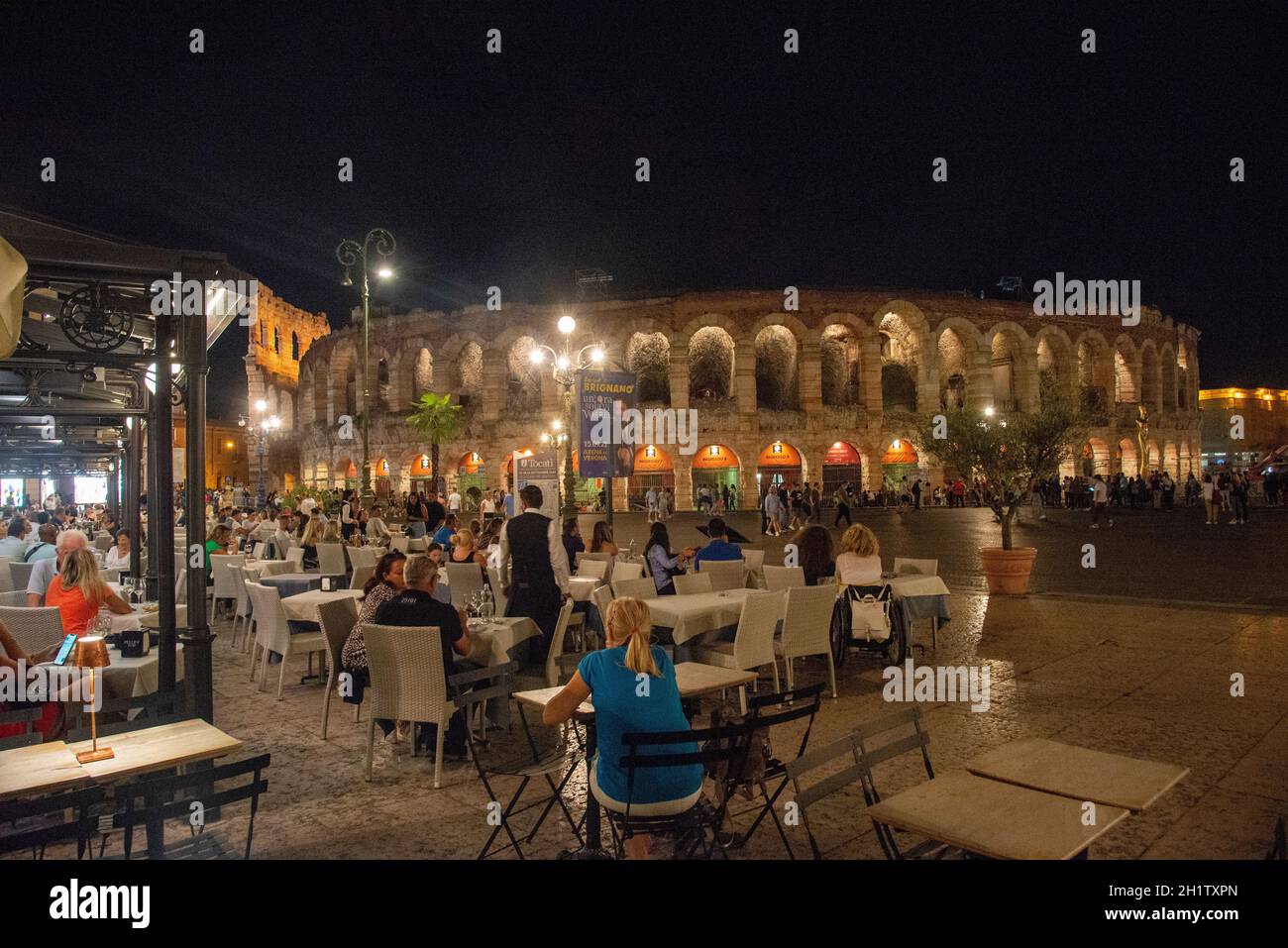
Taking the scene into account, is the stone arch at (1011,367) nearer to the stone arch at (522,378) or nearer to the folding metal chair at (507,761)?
the stone arch at (522,378)

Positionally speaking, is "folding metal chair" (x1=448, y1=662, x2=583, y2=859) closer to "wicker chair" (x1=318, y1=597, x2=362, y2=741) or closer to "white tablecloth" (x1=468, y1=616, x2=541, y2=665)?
"white tablecloth" (x1=468, y1=616, x2=541, y2=665)

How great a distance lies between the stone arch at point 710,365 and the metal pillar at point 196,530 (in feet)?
120

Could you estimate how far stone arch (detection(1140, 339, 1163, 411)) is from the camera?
46812mm

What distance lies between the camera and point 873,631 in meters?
7.36

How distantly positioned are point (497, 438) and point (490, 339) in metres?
5.03

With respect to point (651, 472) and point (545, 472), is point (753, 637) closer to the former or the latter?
point (545, 472)

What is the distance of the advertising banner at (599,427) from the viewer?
1129cm

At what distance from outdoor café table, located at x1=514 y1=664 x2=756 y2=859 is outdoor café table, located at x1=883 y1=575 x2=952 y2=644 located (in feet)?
11.6

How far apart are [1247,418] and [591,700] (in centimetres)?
10532

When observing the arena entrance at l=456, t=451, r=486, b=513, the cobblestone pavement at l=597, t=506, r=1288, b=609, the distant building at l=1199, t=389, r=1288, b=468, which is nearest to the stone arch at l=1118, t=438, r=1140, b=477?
the cobblestone pavement at l=597, t=506, r=1288, b=609

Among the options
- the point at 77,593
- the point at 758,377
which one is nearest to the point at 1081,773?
the point at 77,593

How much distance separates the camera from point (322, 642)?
23.5 feet

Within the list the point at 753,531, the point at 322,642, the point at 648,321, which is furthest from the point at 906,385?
the point at 322,642
